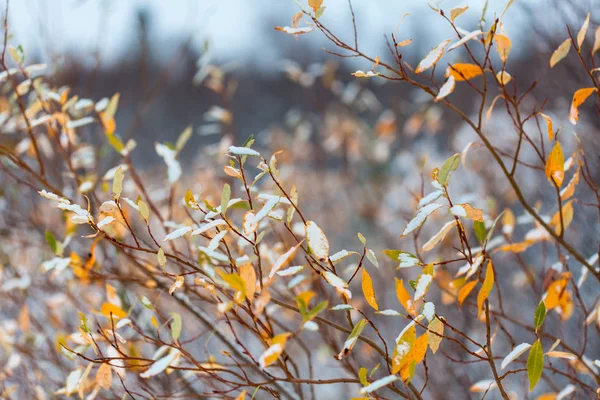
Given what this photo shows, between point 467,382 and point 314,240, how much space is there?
1590 mm

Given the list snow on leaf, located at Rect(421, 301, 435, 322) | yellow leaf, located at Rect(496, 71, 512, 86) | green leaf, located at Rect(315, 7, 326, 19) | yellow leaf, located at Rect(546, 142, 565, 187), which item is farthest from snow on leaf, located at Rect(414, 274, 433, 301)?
green leaf, located at Rect(315, 7, 326, 19)

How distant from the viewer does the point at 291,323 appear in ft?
12.0

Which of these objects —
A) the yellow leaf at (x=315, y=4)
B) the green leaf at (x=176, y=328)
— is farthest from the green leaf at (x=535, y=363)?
the yellow leaf at (x=315, y=4)

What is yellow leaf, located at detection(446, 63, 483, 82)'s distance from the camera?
947mm

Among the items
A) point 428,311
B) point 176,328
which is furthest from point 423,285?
point 176,328

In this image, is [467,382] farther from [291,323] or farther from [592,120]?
[291,323]

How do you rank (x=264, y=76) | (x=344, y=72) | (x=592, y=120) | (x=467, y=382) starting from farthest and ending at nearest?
(x=264, y=76)
(x=344, y=72)
(x=467, y=382)
(x=592, y=120)

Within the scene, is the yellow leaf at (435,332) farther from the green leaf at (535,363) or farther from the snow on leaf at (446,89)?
the snow on leaf at (446,89)

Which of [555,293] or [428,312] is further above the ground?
[428,312]

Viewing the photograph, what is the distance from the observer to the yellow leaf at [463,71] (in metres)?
0.95

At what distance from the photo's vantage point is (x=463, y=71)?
3.17 ft

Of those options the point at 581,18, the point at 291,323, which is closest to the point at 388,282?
the point at 291,323

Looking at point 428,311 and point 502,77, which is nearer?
point 428,311

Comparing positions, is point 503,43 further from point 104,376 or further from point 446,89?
point 104,376
